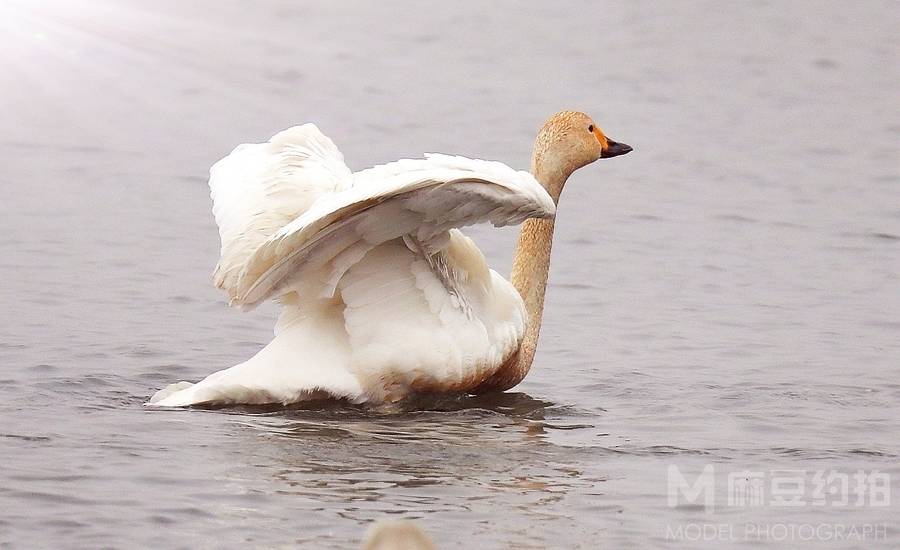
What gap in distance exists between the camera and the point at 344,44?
1906cm

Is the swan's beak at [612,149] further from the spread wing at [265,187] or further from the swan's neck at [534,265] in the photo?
the spread wing at [265,187]

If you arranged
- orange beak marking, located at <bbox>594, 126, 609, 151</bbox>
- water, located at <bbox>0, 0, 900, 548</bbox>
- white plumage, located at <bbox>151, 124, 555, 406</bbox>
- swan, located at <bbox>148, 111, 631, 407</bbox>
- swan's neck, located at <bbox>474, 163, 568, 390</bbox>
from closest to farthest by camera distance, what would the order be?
1. water, located at <bbox>0, 0, 900, 548</bbox>
2. swan, located at <bbox>148, 111, 631, 407</bbox>
3. white plumage, located at <bbox>151, 124, 555, 406</bbox>
4. swan's neck, located at <bbox>474, 163, 568, 390</bbox>
5. orange beak marking, located at <bbox>594, 126, 609, 151</bbox>

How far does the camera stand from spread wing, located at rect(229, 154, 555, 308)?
7.35 metres

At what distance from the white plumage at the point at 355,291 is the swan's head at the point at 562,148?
3.29 feet

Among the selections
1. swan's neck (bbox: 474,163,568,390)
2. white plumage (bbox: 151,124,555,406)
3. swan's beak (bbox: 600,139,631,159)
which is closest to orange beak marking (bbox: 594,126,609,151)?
swan's beak (bbox: 600,139,631,159)

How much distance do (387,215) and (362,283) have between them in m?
0.72

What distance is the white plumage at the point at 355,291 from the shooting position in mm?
7762

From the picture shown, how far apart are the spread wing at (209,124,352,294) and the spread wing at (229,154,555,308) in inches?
3.9

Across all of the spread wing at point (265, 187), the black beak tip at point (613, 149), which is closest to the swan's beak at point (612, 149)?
the black beak tip at point (613, 149)

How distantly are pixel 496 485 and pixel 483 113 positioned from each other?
9589mm

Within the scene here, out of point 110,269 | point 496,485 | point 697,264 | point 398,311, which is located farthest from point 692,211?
point 496,485

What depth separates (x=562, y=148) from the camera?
955cm

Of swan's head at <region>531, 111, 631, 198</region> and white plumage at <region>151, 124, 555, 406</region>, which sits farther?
swan's head at <region>531, 111, 631, 198</region>

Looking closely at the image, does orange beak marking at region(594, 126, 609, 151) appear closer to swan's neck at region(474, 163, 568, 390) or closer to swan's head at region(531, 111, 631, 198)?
swan's head at region(531, 111, 631, 198)
